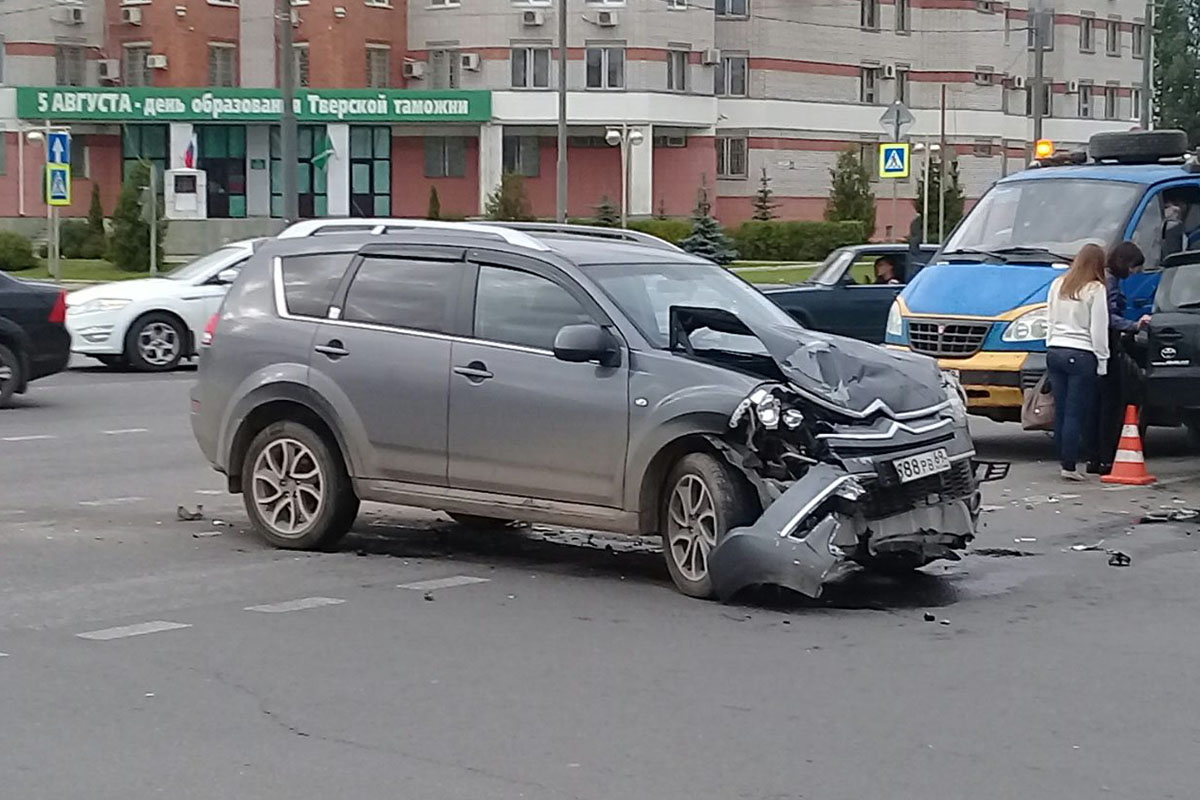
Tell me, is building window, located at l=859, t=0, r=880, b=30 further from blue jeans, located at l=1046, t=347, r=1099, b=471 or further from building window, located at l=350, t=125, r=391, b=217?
blue jeans, located at l=1046, t=347, r=1099, b=471

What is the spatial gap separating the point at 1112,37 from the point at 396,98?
3713 centimetres

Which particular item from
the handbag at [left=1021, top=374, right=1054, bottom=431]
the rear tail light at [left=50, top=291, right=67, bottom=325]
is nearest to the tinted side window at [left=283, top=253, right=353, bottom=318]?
the handbag at [left=1021, top=374, right=1054, bottom=431]

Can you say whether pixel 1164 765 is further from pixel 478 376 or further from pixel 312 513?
pixel 312 513

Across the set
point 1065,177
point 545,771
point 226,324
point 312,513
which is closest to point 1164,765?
point 545,771

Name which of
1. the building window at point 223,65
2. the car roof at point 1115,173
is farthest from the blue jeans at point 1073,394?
the building window at point 223,65

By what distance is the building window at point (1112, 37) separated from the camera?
82750 millimetres

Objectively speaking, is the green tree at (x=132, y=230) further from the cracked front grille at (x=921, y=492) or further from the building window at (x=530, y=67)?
the cracked front grille at (x=921, y=492)

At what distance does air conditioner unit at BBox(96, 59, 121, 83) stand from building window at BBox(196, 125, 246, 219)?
3634 mm

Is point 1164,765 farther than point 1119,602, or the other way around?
point 1119,602

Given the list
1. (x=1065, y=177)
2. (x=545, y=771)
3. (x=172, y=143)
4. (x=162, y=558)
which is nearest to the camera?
(x=545, y=771)

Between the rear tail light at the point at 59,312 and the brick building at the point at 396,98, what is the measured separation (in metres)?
41.0

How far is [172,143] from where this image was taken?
62.4 m

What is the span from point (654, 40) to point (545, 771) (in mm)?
58351

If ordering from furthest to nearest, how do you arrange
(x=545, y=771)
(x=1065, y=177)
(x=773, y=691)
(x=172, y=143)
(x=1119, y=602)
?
(x=172, y=143) < (x=1065, y=177) < (x=1119, y=602) < (x=773, y=691) < (x=545, y=771)
